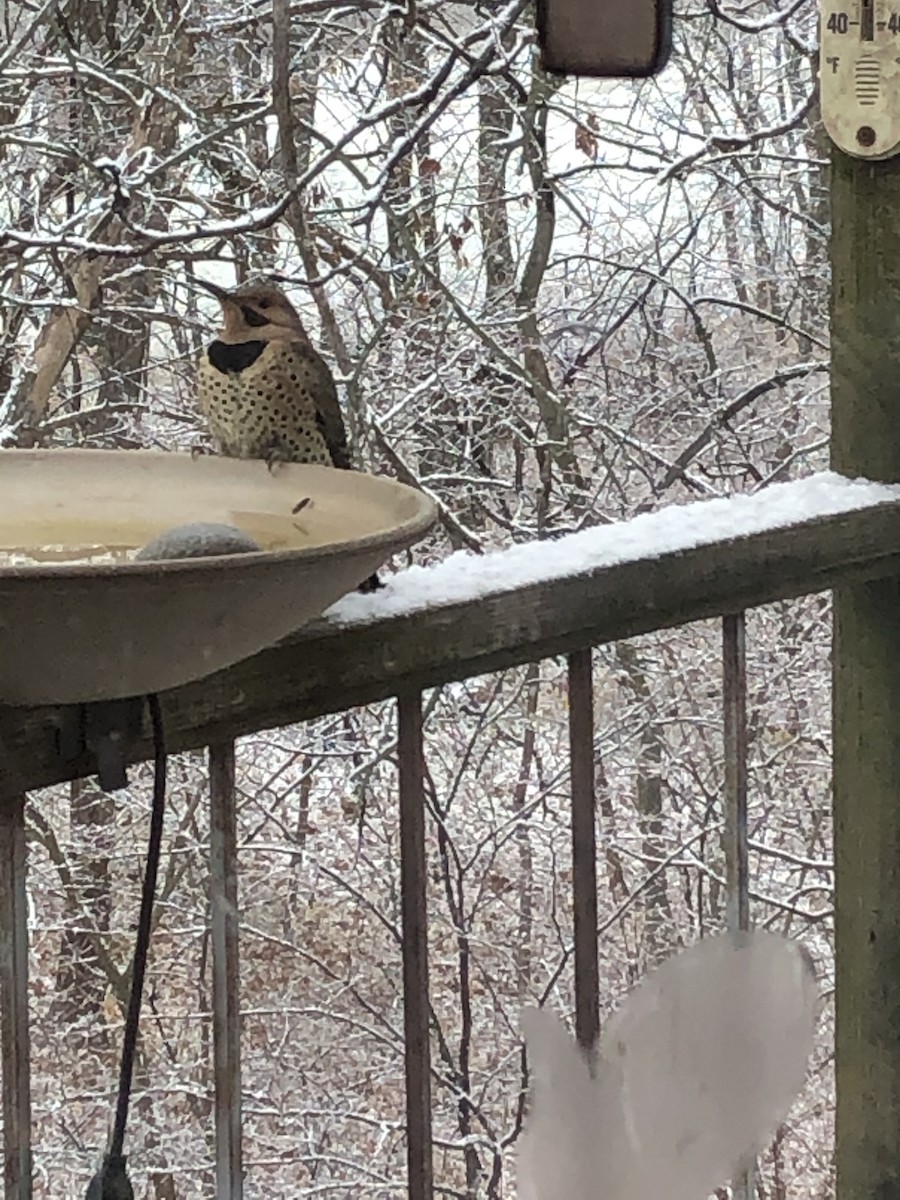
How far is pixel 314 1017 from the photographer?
4.39 metres

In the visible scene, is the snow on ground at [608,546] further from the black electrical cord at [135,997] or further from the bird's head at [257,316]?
the bird's head at [257,316]

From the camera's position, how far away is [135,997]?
85 centimetres

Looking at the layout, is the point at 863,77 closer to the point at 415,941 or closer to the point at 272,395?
the point at 272,395

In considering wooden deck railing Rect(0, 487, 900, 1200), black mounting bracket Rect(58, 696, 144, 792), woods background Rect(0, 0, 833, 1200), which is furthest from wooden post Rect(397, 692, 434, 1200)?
woods background Rect(0, 0, 833, 1200)

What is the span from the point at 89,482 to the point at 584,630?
0.32m

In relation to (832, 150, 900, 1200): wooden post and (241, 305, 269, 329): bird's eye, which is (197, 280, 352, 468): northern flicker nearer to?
(241, 305, 269, 329): bird's eye

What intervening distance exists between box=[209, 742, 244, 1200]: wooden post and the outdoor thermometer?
769mm

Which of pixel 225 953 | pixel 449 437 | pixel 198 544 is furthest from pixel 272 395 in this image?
pixel 449 437

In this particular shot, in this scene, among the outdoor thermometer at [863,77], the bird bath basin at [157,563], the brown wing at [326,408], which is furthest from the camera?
the brown wing at [326,408]

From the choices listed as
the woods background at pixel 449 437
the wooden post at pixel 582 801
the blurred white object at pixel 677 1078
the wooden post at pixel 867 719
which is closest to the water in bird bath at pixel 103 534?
the wooden post at pixel 582 801

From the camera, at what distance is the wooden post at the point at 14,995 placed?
2.73 feet

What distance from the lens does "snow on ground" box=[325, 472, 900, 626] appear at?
40.8 inches

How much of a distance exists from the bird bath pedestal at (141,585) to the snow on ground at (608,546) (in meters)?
0.09

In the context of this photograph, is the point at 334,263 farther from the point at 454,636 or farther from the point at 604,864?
the point at 454,636
